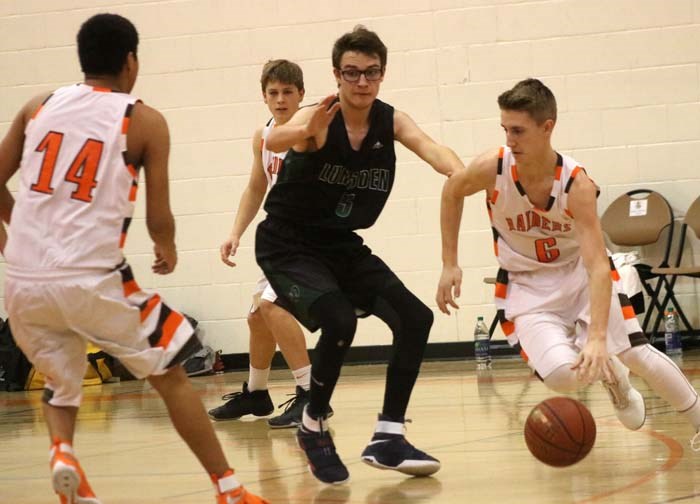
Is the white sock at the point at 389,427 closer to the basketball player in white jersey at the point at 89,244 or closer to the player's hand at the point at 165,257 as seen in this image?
the basketball player in white jersey at the point at 89,244

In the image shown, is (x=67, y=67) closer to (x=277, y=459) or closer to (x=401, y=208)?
(x=401, y=208)

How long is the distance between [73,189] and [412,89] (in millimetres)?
6424

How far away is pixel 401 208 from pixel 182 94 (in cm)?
219

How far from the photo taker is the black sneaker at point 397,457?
4387 mm

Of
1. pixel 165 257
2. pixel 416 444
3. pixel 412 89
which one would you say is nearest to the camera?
pixel 165 257

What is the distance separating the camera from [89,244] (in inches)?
134

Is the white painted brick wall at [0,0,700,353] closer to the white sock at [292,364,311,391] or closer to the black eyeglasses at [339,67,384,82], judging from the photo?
the white sock at [292,364,311,391]

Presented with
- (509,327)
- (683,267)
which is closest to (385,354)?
(683,267)

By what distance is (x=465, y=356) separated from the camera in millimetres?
9633

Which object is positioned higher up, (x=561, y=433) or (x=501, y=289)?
(x=501, y=289)

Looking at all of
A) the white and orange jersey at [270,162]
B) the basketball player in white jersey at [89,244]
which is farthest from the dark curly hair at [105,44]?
the white and orange jersey at [270,162]

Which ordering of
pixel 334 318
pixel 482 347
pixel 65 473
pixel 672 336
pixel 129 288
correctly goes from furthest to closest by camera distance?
pixel 482 347 → pixel 672 336 → pixel 334 318 → pixel 129 288 → pixel 65 473

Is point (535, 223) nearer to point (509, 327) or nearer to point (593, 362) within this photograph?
point (509, 327)

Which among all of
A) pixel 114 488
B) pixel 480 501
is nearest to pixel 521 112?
pixel 480 501
